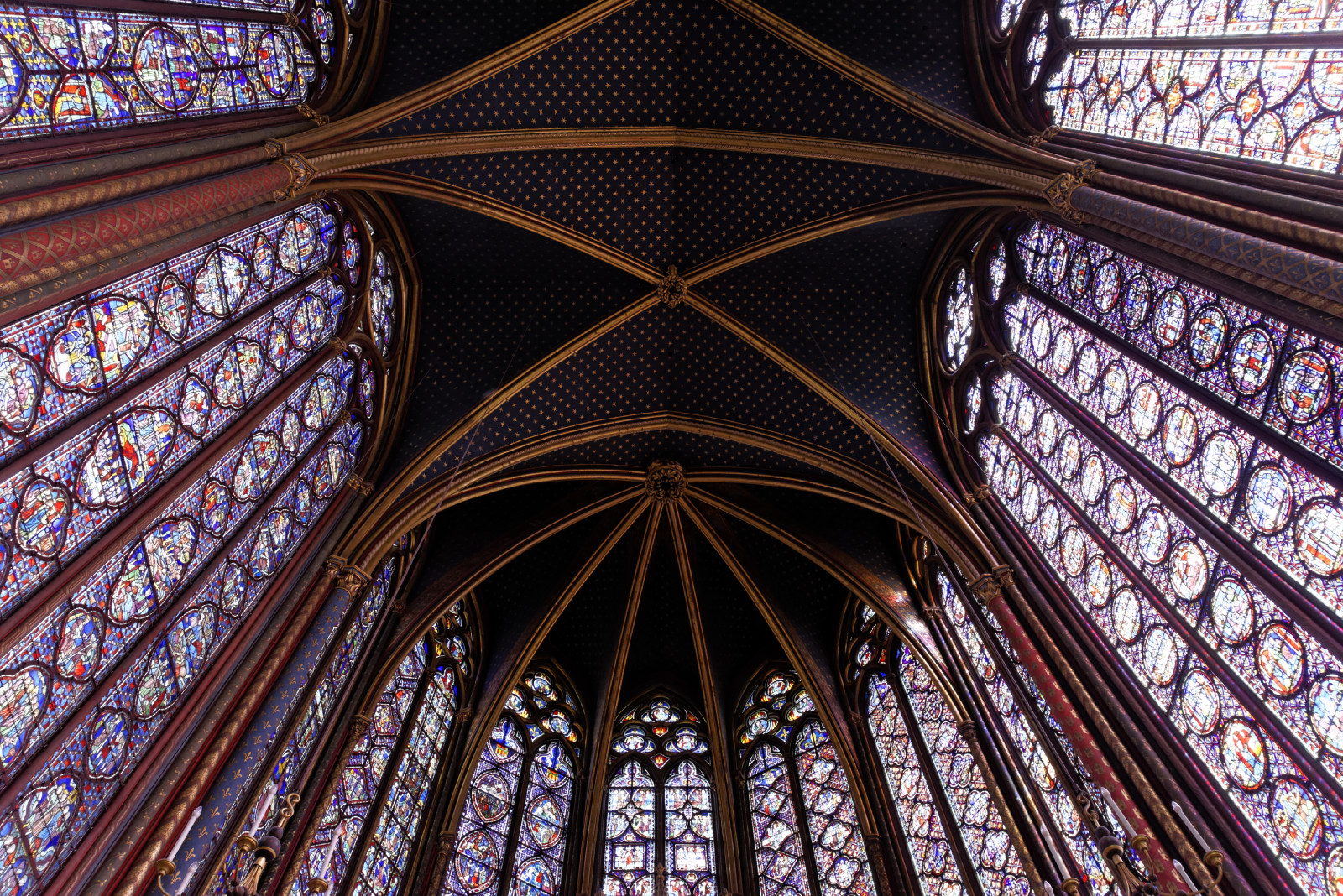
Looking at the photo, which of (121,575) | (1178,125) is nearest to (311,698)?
(121,575)

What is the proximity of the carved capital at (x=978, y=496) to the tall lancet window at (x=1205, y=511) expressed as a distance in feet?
2.28

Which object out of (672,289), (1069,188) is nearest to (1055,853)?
(1069,188)

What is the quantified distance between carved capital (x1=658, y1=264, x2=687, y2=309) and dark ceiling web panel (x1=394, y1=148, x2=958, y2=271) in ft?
0.76

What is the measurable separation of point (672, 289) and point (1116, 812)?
9089 millimetres

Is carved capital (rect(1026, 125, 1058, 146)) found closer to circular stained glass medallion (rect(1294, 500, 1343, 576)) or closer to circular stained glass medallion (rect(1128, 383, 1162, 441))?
circular stained glass medallion (rect(1128, 383, 1162, 441))

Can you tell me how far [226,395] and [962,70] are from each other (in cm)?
945

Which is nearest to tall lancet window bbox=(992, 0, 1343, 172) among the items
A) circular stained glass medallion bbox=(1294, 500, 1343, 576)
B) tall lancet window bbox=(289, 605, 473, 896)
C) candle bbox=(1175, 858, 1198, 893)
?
circular stained glass medallion bbox=(1294, 500, 1343, 576)

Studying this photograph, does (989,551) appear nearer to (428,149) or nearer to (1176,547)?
(1176,547)

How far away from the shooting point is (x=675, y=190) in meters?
13.6

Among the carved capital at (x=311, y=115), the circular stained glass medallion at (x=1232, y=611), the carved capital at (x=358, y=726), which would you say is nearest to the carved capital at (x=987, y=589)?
the circular stained glass medallion at (x=1232, y=611)

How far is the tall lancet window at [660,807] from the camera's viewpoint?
13758 millimetres

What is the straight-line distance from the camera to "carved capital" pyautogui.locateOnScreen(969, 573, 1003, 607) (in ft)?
35.4

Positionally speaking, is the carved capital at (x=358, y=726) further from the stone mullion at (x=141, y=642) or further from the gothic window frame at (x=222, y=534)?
the stone mullion at (x=141, y=642)

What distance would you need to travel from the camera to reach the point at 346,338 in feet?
39.9
